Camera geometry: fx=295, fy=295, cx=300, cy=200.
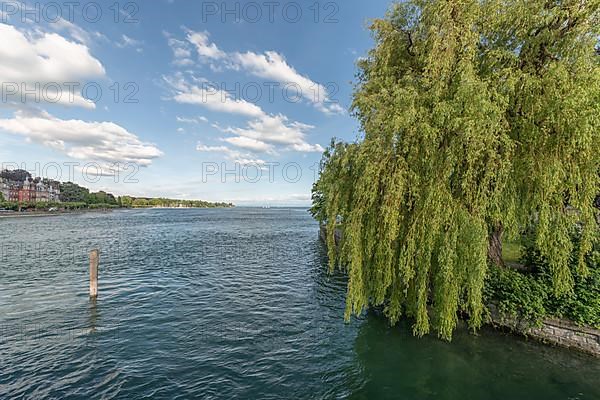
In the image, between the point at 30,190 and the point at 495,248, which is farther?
the point at 30,190

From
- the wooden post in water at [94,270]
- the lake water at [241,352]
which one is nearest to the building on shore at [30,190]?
the wooden post in water at [94,270]

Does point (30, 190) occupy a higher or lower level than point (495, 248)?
higher

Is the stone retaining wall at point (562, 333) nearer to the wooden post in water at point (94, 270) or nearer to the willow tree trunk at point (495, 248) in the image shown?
the willow tree trunk at point (495, 248)

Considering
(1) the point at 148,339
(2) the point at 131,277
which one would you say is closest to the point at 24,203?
(2) the point at 131,277

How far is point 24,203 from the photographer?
334 feet

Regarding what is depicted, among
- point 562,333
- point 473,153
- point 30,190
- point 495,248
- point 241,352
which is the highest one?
point 30,190

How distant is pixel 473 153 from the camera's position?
322 inches

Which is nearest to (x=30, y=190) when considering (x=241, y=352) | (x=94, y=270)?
(x=94, y=270)

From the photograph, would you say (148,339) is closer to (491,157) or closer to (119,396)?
(119,396)

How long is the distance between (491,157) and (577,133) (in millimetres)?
2053

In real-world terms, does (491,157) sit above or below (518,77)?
below

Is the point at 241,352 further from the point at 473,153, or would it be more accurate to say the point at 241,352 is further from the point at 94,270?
the point at 94,270

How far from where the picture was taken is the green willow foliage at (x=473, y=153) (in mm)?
8164

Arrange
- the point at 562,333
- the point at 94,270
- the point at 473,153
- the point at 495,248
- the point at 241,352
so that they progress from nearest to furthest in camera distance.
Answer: the point at 473,153 → the point at 562,333 → the point at 241,352 → the point at 495,248 → the point at 94,270
